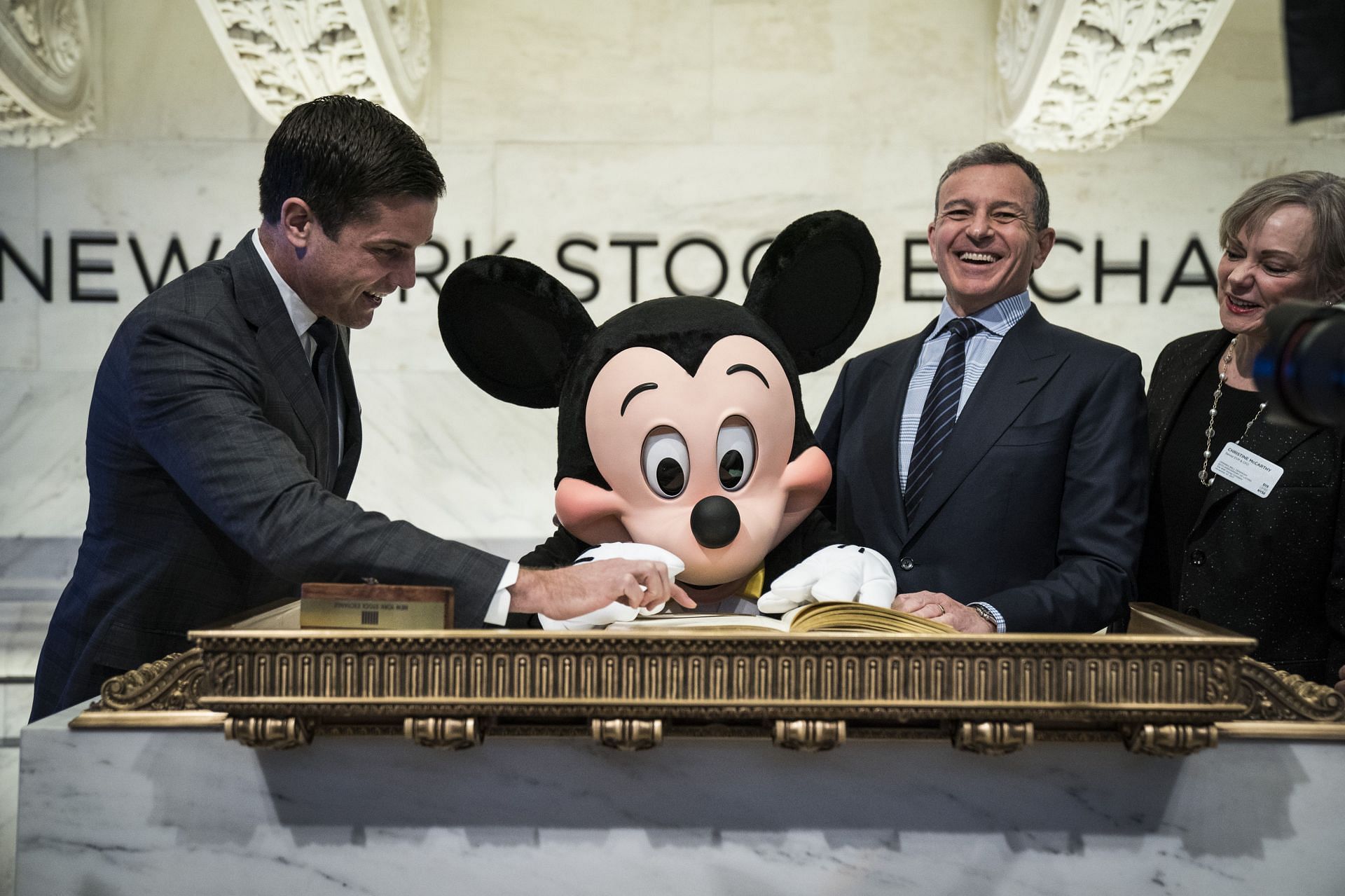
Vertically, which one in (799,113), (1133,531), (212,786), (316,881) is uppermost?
(799,113)

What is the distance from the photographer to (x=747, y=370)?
1706mm

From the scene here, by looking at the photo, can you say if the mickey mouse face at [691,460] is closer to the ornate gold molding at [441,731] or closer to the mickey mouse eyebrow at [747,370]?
the mickey mouse eyebrow at [747,370]

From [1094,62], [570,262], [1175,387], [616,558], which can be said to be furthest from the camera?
[570,262]

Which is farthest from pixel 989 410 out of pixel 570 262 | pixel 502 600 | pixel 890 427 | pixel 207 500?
pixel 570 262

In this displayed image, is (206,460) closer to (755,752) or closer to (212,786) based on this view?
(212,786)

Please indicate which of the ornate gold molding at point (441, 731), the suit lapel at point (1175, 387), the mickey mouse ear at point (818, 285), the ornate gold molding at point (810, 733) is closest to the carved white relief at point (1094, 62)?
the suit lapel at point (1175, 387)

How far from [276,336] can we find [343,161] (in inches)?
11.1

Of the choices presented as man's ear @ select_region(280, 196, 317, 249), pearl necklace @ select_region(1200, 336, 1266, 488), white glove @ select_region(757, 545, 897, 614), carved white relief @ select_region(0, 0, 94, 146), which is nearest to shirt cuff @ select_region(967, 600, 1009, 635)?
white glove @ select_region(757, 545, 897, 614)

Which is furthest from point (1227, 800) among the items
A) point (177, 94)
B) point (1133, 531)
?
point (177, 94)

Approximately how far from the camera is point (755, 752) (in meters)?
1.32

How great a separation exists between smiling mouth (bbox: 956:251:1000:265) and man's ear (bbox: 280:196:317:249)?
1.09m

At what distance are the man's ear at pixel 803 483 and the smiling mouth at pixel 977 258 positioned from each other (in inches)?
19.1

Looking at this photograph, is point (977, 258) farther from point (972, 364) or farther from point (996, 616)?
point (996, 616)

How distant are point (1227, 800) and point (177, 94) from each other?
418cm
